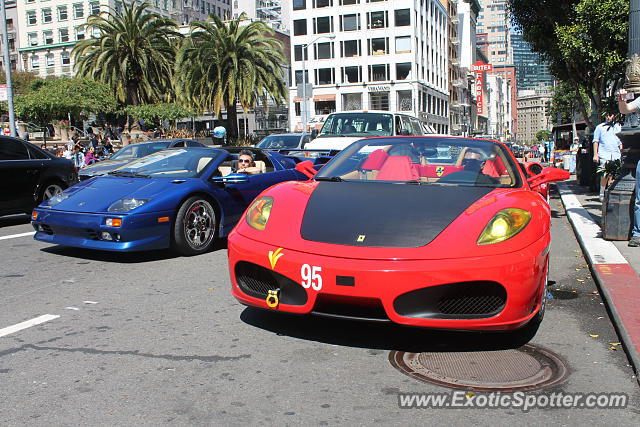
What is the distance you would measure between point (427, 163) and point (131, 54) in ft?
121

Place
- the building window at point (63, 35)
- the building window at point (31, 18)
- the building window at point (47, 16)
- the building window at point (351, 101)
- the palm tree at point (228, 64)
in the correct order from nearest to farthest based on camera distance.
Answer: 1. the palm tree at point (228, 64)
2. the building window at point (351, 101)
3. the building window at point (63, 35)
4. the building window at point (47, 16)
5. the building window at point (31, 18)

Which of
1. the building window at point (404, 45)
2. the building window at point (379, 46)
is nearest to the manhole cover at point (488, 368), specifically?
the building window at point (404, 45)

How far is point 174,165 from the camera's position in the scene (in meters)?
7.66

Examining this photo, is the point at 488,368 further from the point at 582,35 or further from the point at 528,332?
the point at 582,35

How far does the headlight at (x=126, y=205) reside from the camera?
21.3 ft

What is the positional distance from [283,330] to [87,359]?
4.16 feet

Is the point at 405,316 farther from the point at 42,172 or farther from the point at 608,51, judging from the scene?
the point at 608,51

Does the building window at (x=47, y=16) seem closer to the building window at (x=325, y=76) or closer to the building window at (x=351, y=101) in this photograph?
the building window at (x=325, y=76)

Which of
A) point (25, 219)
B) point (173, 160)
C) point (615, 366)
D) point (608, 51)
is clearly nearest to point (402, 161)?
point (615, 366)

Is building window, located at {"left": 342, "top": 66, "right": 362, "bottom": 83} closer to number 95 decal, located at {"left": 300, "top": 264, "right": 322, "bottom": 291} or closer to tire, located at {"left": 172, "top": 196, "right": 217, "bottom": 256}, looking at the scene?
tire, located at {"left": 172, "top": 196, "right": 217, "bottom": 256}

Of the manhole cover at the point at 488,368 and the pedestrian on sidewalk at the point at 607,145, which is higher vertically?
the pedestrian on sidewalk at the point at 607,145

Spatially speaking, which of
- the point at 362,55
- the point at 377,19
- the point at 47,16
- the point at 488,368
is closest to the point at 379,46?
the point at 362,55

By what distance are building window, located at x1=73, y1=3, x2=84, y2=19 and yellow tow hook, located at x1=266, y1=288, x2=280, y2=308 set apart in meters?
79.2

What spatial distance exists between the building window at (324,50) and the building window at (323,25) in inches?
65.6
